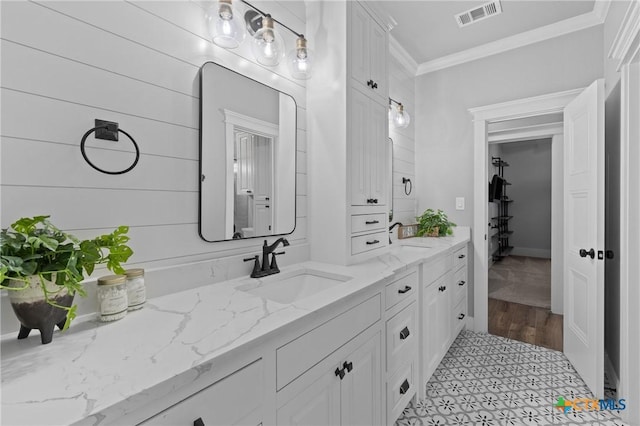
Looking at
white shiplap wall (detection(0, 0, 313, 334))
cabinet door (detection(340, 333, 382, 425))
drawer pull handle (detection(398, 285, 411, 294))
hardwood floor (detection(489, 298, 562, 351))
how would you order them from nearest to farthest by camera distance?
white shiplap wall (detection(0, 0, 313, 334)), cabinet door (detection(340, 333, 382, 425)), drawer pull handle (detection(398, 285, 411, 294)), hardwood floor (detection(489, 298, 562, 351))

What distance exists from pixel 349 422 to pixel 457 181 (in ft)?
8.57

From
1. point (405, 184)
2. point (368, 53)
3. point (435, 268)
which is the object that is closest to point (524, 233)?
point (405, 184)

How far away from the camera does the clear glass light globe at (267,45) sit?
1466 millimetres

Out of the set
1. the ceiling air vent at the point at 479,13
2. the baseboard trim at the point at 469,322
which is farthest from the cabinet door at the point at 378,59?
the baseboard trim at the point at 469,322

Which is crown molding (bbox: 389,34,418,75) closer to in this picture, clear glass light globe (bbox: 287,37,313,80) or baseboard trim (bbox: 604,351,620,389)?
clear glass light globe (bbox: 287,37,313,80)

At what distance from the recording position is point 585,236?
6.73 feet

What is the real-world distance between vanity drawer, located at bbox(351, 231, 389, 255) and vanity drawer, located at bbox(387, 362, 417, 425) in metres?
0.71

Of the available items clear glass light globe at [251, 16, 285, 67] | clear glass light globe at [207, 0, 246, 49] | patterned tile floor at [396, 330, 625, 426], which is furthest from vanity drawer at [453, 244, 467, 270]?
clear glass light globe at [207, 0, 246, 49]

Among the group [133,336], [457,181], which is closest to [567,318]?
[457,181]

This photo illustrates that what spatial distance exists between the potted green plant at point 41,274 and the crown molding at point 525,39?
138 inches

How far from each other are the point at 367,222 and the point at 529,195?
663 cm

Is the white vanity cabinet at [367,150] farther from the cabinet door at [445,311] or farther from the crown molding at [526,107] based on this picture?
the crown molding at [526,107]

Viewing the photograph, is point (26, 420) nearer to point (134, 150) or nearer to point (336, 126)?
point (134, 150)

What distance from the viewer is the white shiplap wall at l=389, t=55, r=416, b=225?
2891 millimetres
